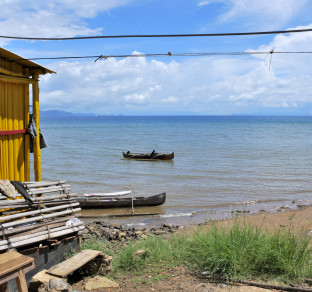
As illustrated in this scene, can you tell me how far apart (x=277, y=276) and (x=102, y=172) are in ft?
65.8

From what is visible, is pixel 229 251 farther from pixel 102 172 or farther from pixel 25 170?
pixel 102 172

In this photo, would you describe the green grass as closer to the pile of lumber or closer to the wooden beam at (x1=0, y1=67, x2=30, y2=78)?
the pile of lumber

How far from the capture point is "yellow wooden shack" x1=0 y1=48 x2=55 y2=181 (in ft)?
26.0

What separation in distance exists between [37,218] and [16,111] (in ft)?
9.47

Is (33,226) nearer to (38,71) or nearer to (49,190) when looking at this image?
(49,190)

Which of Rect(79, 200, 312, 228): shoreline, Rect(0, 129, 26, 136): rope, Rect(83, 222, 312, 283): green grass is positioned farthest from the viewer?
Rect(79, 200, 312, 228): shoreline

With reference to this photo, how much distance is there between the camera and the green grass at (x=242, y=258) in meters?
6.03

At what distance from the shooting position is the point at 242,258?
20.2 feet

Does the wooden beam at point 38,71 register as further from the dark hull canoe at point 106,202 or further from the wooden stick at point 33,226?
the dark hull canoe at point 106,202

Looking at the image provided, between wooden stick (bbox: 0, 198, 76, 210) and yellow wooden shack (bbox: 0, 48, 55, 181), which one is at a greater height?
yellow wooden shack (bbox: 0, 48, 55, 181)

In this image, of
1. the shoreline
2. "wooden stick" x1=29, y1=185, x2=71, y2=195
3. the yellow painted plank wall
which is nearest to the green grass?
"wooden stick" x1=29, y1=185, x2=71, y2=195

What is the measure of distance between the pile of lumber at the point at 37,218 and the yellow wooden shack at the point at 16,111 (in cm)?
105

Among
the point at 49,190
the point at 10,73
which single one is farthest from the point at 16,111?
the point at 49,190

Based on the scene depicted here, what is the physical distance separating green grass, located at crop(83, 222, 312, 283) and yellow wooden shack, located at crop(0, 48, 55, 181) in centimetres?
336
